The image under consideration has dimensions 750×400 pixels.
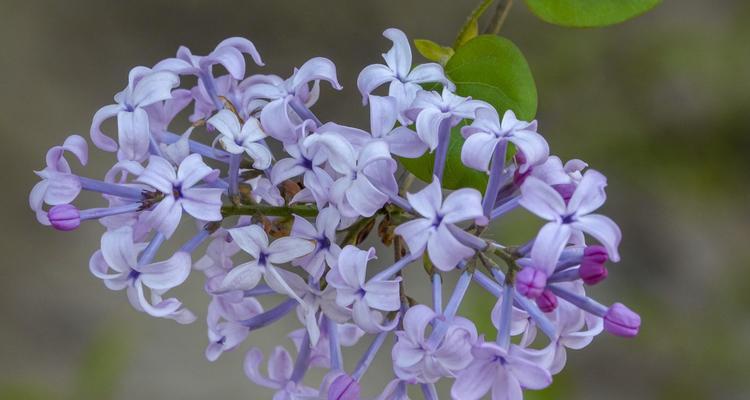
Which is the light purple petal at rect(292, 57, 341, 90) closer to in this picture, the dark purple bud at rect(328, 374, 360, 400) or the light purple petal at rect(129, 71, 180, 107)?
the light purple petal at rect(129, 71, 180, 107)

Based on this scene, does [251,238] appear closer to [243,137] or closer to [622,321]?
[243,137]

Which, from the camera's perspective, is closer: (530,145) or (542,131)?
(530,145)

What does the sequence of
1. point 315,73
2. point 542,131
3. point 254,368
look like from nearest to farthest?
point 315,73, point 254,368, point 542,131

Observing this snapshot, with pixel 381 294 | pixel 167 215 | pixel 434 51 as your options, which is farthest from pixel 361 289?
pixel 434 51

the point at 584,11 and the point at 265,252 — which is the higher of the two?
the point at 584,11

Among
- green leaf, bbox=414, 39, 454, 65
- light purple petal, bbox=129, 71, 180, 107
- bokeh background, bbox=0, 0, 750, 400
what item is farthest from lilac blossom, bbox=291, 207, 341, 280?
bokeh background, bbox=0, 0, 750, 400

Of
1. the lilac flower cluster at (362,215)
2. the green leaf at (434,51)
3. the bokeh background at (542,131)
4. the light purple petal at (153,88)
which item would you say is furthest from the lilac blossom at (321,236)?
the bokeh background at (542,131)
